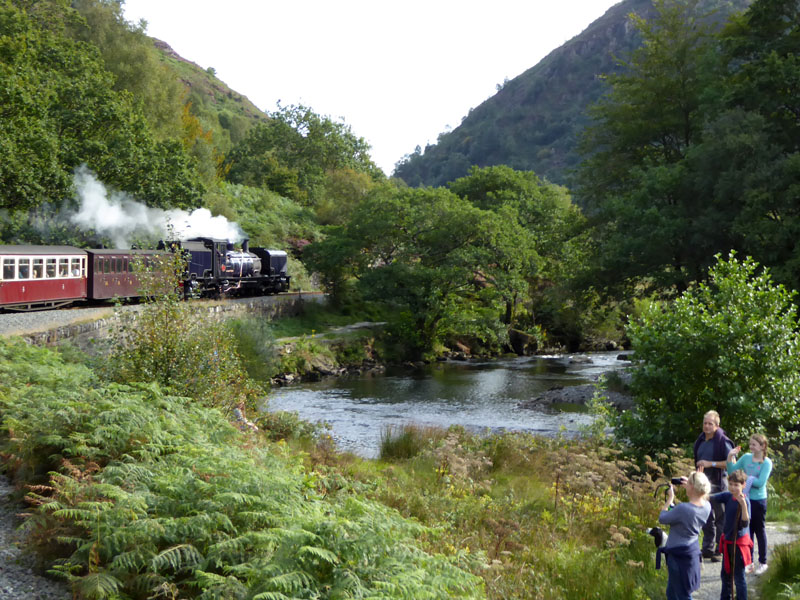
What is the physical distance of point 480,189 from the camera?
49906 millimetres

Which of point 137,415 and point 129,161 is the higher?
point 129,161

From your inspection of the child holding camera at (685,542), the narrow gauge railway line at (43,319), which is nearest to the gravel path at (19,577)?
the child holding camera at (685,542)

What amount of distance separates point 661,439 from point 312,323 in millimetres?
28644

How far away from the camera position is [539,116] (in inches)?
6216

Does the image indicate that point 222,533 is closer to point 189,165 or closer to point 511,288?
point 511,288

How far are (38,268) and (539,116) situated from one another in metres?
148

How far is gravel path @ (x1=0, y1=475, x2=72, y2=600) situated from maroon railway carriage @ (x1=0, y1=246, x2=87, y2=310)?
18535 millimetres

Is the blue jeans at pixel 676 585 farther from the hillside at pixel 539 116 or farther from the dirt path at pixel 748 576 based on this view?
the hillside at pixel 539 116

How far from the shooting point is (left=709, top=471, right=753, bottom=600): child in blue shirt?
6551 mm

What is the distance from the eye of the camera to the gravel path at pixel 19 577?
18.1ft

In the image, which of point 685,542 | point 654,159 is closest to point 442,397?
point 654,159

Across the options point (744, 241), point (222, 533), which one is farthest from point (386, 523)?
point (744, 241)

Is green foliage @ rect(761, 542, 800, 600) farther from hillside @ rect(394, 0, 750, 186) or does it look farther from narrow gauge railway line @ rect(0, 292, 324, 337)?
hillside @ rect(394, 0, 750, 186)

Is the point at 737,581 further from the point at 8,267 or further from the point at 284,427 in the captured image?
the point at 8,267
